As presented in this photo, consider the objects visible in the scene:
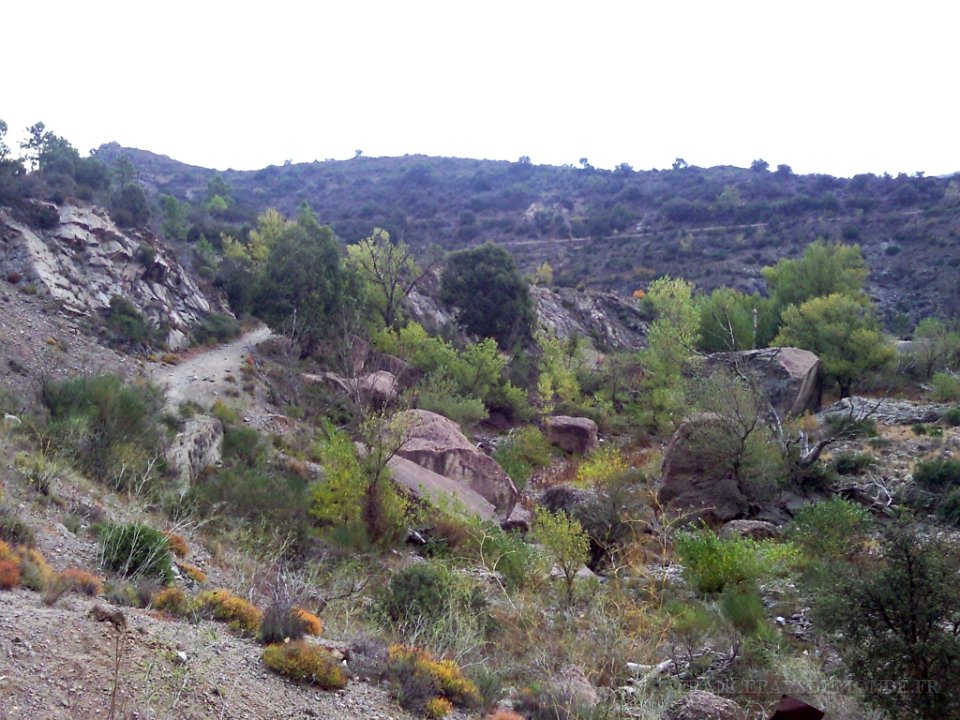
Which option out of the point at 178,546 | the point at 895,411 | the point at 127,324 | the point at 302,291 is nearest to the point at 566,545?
the point at 178,546

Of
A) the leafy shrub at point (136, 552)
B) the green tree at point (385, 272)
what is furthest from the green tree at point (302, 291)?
the leafy shrub at point (136, 552)

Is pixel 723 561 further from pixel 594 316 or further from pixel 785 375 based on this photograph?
pixel 594 316

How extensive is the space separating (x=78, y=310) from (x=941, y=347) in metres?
34.0

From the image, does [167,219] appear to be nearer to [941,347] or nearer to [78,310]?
[78,310]

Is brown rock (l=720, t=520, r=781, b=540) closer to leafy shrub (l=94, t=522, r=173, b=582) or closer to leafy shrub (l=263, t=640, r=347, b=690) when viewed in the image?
leafy shrub (l=263, t=640, r=347, b=690)

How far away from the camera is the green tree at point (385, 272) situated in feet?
121

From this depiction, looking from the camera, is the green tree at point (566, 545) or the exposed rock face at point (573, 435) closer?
the green tree at point (566, 545)

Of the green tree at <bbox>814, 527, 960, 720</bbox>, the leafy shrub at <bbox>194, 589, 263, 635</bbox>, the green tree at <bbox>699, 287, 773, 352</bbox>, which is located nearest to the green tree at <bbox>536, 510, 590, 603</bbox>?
the green tree at <bbox>814, 527, 960, 720</bbox>

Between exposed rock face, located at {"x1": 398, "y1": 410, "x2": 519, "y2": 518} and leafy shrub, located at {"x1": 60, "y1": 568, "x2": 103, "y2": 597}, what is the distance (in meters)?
10.8

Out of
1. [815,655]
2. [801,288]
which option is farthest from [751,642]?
[801,288]

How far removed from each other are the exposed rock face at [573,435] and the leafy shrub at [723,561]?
16152 millimetres

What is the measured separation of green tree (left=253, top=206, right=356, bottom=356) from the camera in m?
32.1

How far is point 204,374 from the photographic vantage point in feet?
86.4

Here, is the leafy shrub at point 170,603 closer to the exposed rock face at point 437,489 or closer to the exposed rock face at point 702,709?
the exposed rock face at point 702,709
